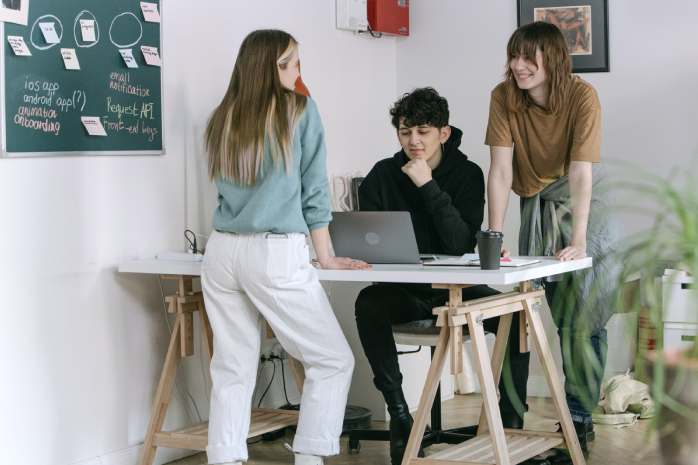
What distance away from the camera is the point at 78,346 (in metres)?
2.34

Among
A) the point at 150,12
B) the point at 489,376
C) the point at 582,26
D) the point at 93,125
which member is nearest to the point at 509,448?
the point at 489,376

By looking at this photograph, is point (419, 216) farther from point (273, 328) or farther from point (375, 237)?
point (273, 328)

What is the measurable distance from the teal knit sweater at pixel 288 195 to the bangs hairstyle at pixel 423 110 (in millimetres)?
579

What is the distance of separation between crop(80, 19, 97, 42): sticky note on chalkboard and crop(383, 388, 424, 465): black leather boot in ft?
4.85

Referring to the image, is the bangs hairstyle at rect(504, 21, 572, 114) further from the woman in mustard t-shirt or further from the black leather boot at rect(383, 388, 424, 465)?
the black leather boot at rect(383, 388, 424, 465)

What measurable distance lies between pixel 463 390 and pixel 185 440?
1.60 m

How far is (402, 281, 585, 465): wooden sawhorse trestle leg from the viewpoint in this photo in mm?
1937

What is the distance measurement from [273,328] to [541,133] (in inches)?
42.4

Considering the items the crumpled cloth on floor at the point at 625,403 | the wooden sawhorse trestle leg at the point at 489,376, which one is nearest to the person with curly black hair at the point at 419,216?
the wooden sawhorse trestle leg at the point at 489,376

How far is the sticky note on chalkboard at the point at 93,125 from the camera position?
235 centimetres

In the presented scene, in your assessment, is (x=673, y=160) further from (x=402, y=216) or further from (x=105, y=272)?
(x=105, y=272)

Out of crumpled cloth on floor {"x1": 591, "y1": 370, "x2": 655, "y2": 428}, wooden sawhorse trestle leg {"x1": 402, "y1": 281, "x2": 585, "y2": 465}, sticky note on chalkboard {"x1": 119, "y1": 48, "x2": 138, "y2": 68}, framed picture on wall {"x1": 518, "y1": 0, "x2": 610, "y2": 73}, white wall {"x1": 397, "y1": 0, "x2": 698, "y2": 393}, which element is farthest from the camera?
framed picture on wall {"x1": 518, "y1": 0, "x2": 610, "y2": 73}

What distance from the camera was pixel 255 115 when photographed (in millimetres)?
1993

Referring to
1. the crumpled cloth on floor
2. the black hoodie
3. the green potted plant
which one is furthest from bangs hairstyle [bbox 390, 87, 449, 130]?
the green potted plant
